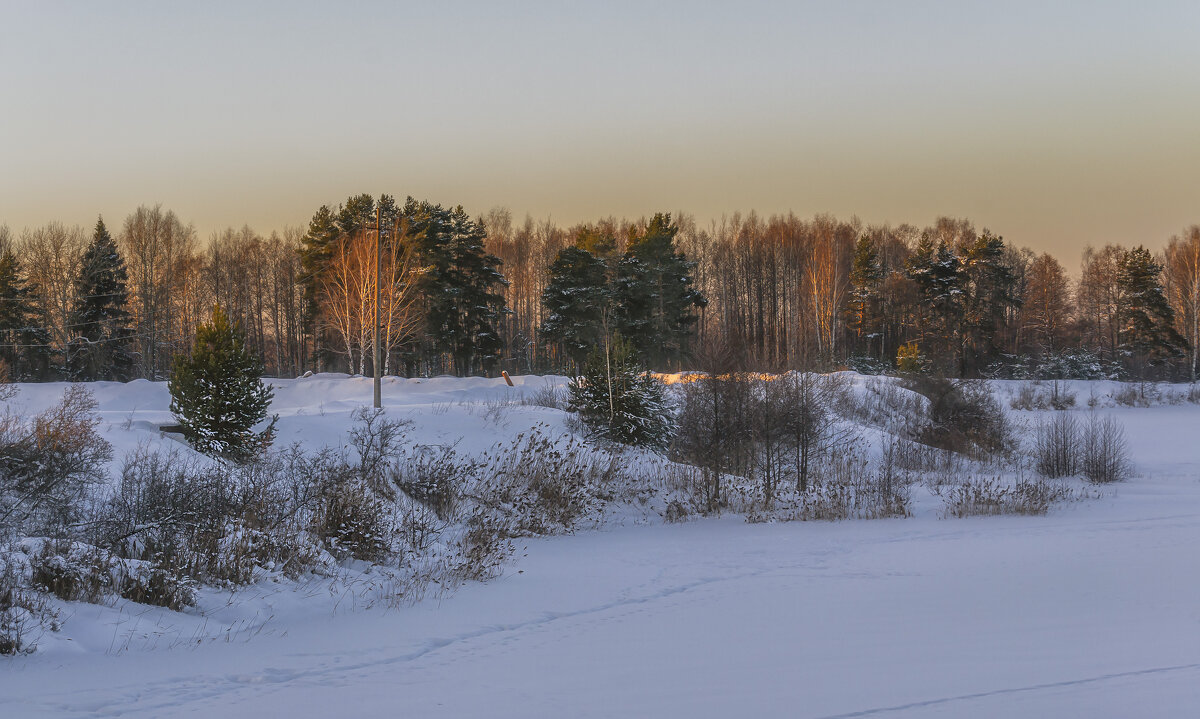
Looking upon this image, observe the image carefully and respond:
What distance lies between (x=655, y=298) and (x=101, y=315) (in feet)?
105

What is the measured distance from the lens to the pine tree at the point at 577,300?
48.8m

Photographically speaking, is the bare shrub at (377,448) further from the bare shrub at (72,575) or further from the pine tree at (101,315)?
the pine tree at (101,315)

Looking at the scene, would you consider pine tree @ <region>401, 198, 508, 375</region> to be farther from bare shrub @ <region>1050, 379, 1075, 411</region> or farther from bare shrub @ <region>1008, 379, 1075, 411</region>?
bare shrub @ <region>1050, 379, 1075, 411</region>

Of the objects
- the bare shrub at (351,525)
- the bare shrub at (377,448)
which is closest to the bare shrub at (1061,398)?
the bare shrub at (377,448)

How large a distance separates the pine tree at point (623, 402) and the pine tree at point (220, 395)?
25.6ft

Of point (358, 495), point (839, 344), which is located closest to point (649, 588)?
point (358, 495)

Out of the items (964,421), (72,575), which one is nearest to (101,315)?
(964,421)

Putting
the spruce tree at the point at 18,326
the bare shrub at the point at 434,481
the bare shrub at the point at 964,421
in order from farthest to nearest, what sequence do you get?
the spruce tree at the point at 18,326
the bare shrub at the point at 964,421
the bare shrub at the point at 434,481

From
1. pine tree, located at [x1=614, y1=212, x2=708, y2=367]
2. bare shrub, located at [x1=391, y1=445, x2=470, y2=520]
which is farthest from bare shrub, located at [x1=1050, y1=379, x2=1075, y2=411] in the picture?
bare shrub, located at [x1=391, y1=445, x2=470, y2=520]

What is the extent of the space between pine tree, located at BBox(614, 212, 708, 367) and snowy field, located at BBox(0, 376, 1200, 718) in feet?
119

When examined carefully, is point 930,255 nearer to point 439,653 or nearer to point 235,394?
point 235,394

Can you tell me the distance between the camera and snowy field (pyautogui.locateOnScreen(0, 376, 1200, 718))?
5297mm

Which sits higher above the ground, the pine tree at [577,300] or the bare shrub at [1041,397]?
the pine tree at [577,300]

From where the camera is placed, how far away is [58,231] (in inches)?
1980
